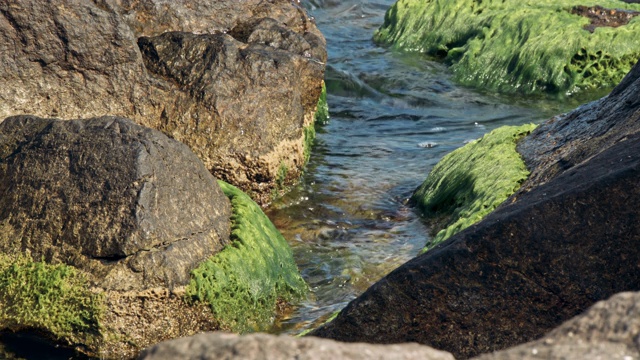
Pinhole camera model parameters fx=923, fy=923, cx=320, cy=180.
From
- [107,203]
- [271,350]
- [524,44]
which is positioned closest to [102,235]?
[107,203]

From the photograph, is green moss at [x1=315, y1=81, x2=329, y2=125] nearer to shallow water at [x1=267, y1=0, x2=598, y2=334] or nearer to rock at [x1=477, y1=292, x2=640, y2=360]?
shallow water at [x1=267, y1=0, x2=598, y2=334]

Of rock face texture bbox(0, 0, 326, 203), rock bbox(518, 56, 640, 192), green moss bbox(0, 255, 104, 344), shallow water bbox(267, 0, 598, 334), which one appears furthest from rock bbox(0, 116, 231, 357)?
rock bbox(518, 56, 640, 192)

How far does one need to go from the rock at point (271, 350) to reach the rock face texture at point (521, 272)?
4.83ft

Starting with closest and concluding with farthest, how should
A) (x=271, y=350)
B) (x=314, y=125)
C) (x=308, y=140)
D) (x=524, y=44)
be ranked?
(x=271, y=350) < (x=308, y=140) < (x=314, y=125) < (x=524, y=44)

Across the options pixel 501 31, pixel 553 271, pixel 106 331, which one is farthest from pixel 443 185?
pixel 501 31

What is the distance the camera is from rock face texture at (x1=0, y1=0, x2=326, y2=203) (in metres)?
6.75

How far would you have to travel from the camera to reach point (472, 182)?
271 inches

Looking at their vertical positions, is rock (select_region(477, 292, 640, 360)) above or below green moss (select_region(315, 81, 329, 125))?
above

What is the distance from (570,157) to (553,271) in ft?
5.59

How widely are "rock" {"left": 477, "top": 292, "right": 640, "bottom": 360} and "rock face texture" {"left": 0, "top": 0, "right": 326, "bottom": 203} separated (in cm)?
543

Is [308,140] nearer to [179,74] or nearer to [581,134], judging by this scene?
[179,74]

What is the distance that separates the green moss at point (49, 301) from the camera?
5000 mm

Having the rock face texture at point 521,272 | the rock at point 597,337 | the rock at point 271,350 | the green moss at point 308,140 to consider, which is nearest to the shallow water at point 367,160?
the green moss at point 308,140

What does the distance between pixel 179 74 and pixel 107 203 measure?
8.19 feet
